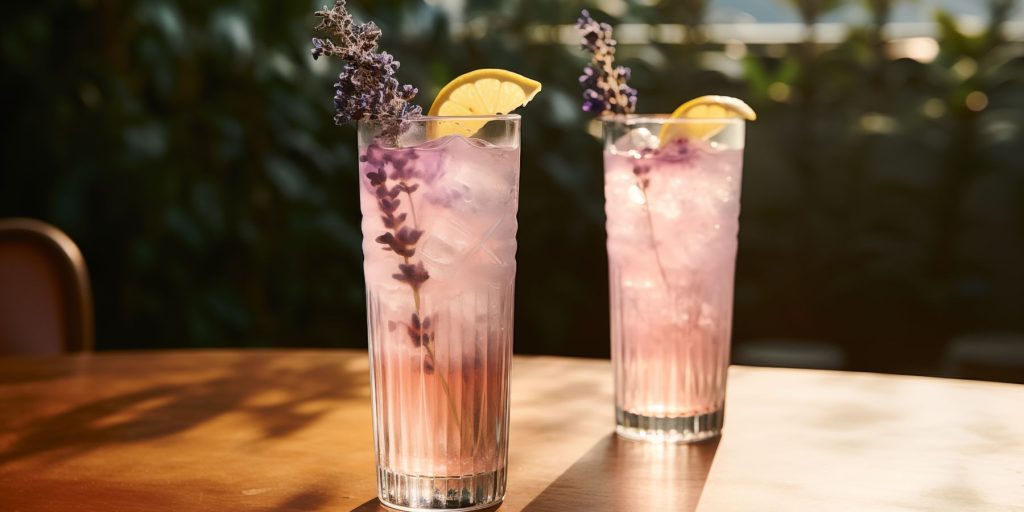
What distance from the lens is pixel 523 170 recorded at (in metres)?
3.84

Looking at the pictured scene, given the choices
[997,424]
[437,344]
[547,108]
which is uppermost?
[547,108]

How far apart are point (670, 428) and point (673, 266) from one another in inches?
5.9

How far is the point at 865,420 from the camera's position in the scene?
1241 millimetres

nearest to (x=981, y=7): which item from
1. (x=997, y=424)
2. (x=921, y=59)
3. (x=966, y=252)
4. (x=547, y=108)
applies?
(x=921, y=59)

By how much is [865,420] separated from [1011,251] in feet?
9.53

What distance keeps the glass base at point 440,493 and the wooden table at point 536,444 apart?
2cm

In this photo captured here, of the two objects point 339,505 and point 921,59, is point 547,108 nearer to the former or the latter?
point 921,59

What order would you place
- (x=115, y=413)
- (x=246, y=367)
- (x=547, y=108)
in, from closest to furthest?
(x=115, y=413)
(x=246, y=367)
(x=547, y=108)

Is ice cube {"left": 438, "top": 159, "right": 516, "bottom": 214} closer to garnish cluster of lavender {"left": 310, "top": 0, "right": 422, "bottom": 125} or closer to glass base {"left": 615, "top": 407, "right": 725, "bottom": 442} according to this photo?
garnish cluster of lavender {"left": 310, "top": 0, "right": 422, "bottom": 125}

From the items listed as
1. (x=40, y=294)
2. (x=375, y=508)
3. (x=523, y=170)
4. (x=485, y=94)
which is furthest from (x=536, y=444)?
(x=523, y=170)

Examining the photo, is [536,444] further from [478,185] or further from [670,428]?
[478,185]

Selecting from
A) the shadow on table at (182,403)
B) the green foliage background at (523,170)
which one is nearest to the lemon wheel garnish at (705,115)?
the shadow on table at (182,403)

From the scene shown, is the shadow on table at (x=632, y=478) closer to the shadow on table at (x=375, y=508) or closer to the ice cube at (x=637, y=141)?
the shadow on table at (x=375, y=508)

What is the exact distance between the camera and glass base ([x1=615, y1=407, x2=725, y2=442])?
44.9 inches
